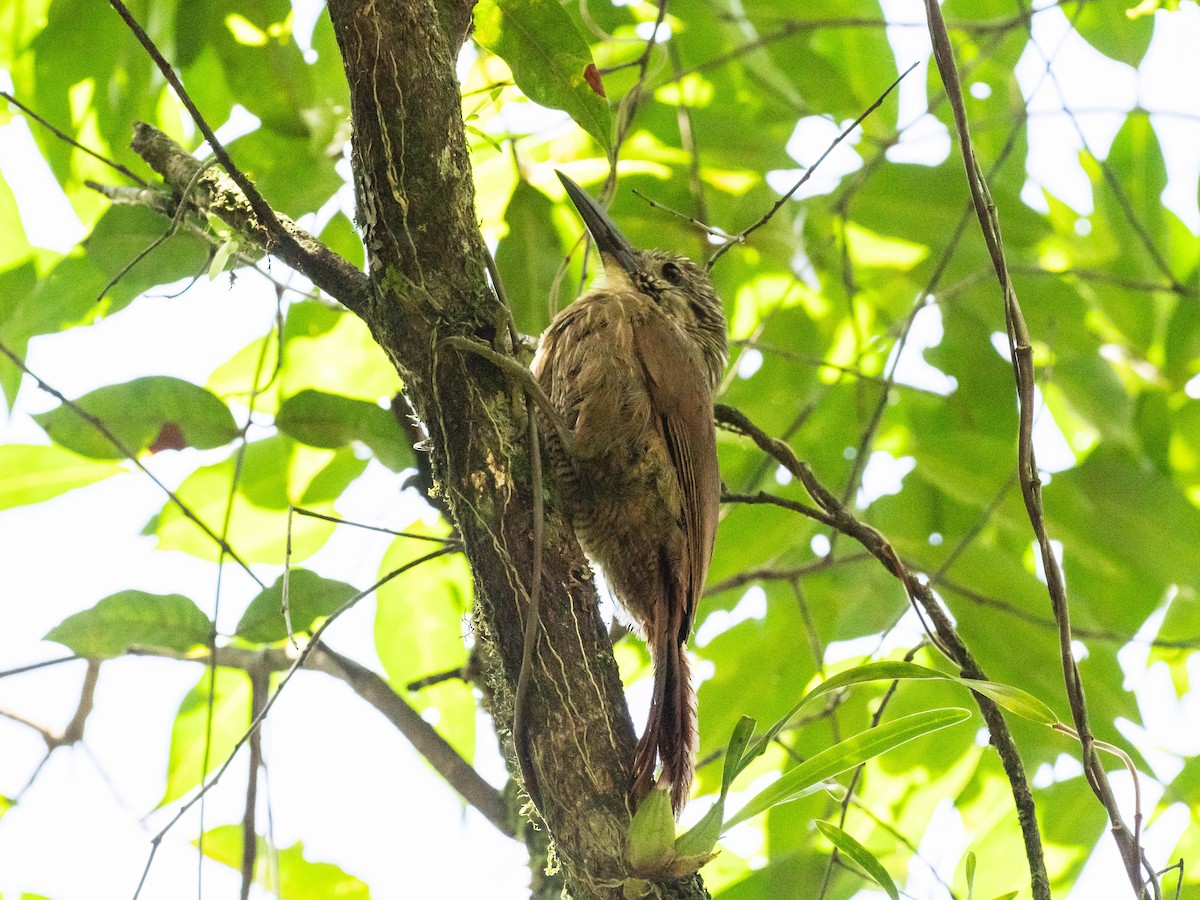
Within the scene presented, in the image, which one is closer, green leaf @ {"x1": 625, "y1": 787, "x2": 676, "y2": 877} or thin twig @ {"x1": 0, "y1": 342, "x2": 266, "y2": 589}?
green leaf @ {"x1": 625, "y1": 787, "x2": 676, "y2": 877}

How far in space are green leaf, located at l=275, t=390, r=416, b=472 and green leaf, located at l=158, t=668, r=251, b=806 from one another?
0.62 m

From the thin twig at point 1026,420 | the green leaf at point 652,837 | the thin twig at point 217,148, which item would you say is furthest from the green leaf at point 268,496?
the thin twig at point 1026,420

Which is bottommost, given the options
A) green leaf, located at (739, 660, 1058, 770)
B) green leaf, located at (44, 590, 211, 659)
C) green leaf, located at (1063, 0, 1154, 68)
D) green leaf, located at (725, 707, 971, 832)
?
green leaf, located at (725, 707, 971, 832)

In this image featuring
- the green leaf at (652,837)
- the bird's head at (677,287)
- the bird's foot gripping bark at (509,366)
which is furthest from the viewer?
the bird's head at (677,287)

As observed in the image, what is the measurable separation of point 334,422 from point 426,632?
595mm

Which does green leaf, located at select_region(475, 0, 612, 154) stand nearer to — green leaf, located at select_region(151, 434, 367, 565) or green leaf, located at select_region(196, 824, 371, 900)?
green leaf, located at select_region(151, 434, 367, 565)

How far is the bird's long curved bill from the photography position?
2.29 m

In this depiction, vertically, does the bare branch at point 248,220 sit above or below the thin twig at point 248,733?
above

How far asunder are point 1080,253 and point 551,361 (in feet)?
4.76

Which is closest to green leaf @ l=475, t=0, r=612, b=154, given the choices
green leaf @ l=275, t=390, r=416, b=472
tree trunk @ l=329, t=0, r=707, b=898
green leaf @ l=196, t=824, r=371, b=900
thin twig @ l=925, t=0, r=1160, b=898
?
tree trunk @ l=329, t=0, r=707, b=898

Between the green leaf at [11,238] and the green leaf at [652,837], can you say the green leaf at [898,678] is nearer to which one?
the green leaf at [652,837]

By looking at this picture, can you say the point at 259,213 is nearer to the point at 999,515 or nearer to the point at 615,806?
the point at 615,806

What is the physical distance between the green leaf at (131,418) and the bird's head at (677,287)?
1.00m

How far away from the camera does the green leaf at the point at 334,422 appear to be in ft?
6.97
